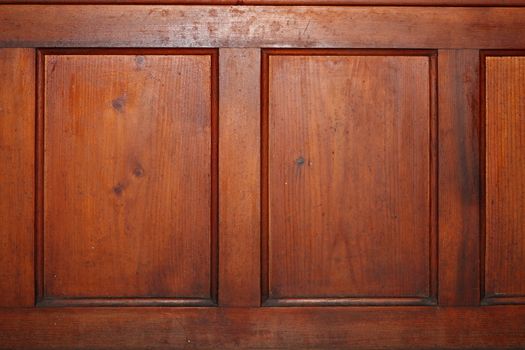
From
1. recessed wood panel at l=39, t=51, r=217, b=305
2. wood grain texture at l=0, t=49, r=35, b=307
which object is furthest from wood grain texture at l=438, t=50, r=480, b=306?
wood grain texture at l=0, t=49, r=35, b=307

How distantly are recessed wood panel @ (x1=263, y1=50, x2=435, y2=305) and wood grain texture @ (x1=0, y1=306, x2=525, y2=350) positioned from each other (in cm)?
4

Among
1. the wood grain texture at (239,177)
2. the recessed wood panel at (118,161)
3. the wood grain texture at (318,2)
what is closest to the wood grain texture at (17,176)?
the recessed wood panel at (118,161)

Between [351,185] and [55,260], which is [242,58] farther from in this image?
[55,260]

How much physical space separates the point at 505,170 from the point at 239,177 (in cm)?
60

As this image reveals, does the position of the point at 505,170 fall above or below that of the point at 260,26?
below

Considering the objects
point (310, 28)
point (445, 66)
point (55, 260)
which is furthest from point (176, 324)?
point (445, 66)

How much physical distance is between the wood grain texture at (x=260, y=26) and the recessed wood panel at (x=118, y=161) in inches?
1.6

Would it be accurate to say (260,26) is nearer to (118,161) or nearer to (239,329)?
(118,161)

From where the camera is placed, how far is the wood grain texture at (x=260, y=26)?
138cm

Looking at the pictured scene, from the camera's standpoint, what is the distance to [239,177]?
54.6 inches

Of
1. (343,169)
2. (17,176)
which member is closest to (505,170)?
(343,169)

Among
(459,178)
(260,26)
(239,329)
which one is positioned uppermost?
(260,26)

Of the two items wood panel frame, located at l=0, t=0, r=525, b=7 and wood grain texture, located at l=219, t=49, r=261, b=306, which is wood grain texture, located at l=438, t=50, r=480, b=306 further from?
wood grain texture, located at l=219, t=49, r=261, b=306

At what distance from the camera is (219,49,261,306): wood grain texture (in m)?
1.38
